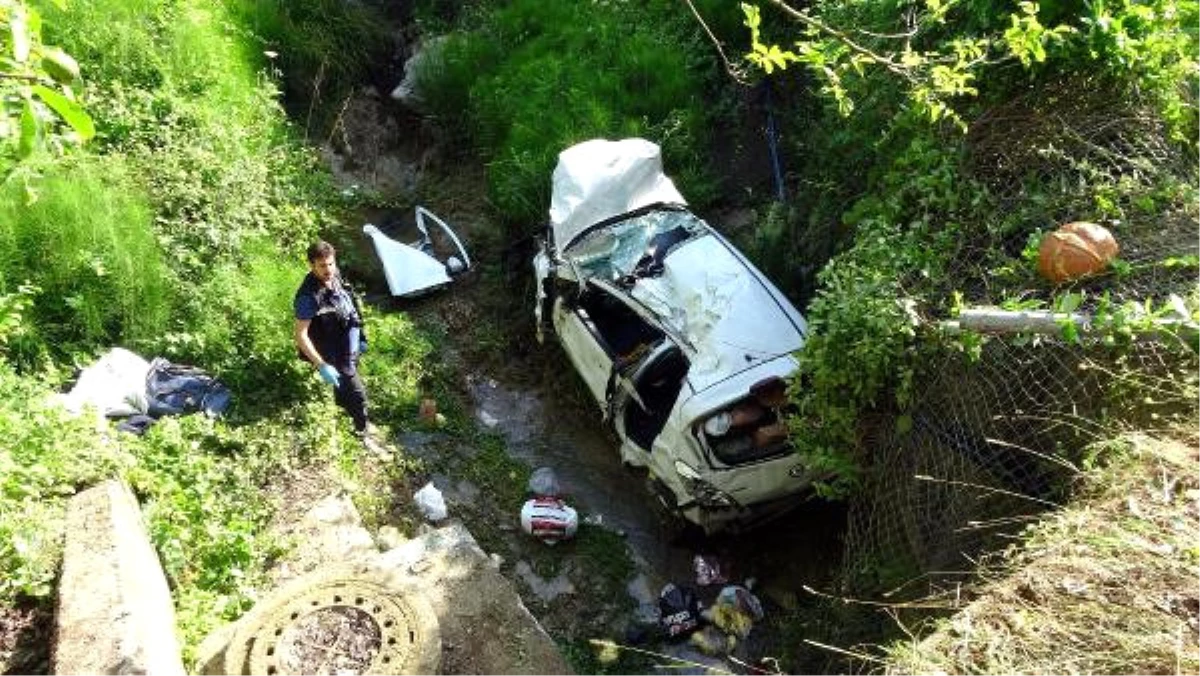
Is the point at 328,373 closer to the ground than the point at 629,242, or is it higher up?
closer to the ground

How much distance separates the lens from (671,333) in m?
6.17

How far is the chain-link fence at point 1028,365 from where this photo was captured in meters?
3.96

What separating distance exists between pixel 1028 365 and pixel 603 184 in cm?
412

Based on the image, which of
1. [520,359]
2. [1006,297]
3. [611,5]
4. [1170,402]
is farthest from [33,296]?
[1170,402]

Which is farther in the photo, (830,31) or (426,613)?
(426,613)

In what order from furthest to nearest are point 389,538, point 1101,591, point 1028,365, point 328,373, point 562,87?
point 562,87 → point 328,373 → point 389,538 → point 1028,365 → point 1101,591

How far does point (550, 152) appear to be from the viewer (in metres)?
8.45

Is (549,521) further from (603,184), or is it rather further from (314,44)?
(314,44)

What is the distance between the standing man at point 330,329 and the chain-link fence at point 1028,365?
12.0 ft

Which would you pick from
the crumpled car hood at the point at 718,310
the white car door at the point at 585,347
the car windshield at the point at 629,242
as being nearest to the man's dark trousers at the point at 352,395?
the white car door at the point at 585,347

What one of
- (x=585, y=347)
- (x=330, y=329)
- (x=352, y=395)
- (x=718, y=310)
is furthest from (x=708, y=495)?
(x=330, y=329)

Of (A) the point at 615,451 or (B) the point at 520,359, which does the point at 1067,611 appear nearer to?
(A) the point at 615,451

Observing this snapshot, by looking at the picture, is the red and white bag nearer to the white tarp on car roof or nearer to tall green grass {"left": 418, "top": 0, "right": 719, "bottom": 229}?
the white tarp on car roof

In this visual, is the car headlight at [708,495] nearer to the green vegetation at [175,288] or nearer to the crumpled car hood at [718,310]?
the crumpled car hood at [718,310]
